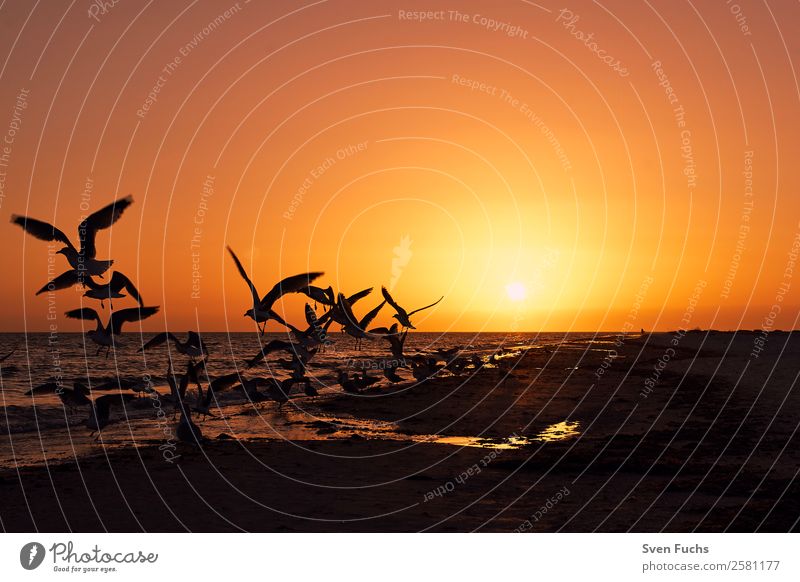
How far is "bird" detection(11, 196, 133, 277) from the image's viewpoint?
15.4 metres

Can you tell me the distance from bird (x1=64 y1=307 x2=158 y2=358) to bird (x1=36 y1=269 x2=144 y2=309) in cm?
26

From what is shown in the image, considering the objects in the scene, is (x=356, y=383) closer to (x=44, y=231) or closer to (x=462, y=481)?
(x=462, y=481)

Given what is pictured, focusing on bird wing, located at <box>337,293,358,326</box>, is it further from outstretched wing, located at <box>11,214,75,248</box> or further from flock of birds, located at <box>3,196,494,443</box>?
outstretched wing, located at <box>11,214,75,248</box>

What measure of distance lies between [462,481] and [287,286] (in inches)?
284

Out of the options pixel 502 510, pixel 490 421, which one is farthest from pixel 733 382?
pixel 502 510

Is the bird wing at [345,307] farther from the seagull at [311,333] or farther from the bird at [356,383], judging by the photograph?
the bird at [356,383]

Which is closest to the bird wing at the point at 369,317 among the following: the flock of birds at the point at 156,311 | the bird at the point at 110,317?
the flock of birds at the point at 156,311

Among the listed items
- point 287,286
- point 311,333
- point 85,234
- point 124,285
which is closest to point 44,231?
point 85,234

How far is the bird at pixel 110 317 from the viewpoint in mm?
16219

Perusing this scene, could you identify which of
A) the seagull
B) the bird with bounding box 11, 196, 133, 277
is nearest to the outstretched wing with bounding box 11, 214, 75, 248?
the bird with bounding box 11, 196, 133, 277

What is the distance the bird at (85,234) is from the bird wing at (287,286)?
13.9 feet

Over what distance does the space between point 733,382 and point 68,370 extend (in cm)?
5046

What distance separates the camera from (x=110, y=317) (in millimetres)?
16922

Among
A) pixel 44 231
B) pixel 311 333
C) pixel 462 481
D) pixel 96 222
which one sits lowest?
pixel 462 481
